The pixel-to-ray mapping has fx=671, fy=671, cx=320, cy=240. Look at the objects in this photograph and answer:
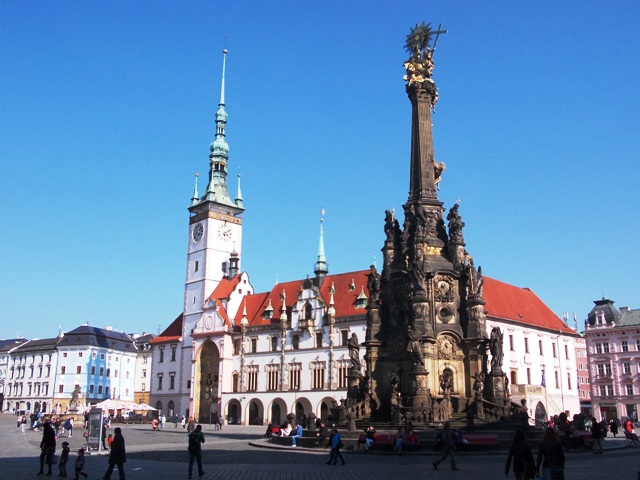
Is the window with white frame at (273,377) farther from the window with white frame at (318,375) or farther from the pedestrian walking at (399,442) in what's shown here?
the pedestrian walking at (399,442)

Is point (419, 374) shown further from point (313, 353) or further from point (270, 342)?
point (270, 342)

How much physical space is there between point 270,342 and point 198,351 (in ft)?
33.3

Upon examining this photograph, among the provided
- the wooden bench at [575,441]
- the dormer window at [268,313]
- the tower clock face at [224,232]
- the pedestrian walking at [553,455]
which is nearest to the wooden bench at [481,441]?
the wooden bench at [575,441]

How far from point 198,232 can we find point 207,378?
19.0m

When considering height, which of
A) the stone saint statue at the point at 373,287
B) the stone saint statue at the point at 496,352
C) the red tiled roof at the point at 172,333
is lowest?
the stone saint statue at the point at 496,352

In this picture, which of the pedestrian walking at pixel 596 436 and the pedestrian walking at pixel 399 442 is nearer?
the pedestrian walking at pixel 399 442

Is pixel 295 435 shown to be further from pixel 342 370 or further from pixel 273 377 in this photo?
pixel 273 377

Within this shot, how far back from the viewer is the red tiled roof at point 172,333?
78125mm

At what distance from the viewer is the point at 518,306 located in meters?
62.9

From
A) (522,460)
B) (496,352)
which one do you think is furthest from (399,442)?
(522,460)

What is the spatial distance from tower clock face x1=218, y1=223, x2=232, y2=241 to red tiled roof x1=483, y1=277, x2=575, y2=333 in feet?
108

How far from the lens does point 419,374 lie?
2503 cm

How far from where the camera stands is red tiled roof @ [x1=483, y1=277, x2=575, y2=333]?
192 ft

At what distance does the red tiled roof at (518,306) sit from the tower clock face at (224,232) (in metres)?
Answer: 32.9
